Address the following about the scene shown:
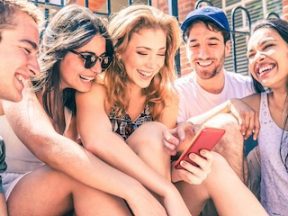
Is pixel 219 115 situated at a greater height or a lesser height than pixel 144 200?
greater

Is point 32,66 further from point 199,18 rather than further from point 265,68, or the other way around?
point 199,18

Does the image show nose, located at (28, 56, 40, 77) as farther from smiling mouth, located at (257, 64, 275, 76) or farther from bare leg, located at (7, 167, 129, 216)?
smiling mouth, located at (257, 64, 275, 76)

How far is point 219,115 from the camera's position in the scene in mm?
2291

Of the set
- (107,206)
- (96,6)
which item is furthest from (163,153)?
Answer: (96,6)

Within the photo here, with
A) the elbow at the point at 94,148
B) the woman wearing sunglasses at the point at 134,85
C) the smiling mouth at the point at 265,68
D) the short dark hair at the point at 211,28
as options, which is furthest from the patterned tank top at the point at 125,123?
the short dark hair at the point at 211,28

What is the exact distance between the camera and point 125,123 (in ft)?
7.50

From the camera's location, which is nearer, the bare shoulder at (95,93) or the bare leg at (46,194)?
the bare leg at (46,194)

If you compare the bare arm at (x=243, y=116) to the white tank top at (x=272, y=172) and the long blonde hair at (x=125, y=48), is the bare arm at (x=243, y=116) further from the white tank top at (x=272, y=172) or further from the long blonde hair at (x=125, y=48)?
the long blonde hair at (x=125, y=48)

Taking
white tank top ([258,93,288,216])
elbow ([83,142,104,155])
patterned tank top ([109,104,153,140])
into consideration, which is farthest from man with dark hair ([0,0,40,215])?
white tank top ([258,93,288,216])

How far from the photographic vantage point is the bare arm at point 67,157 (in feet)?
5.30

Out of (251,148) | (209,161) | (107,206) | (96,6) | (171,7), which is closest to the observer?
(107,206)

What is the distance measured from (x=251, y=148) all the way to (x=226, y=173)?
2.64ft

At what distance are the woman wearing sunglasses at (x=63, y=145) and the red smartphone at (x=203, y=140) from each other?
260 millimetres

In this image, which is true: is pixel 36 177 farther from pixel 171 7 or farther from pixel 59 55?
pixel 171 7
